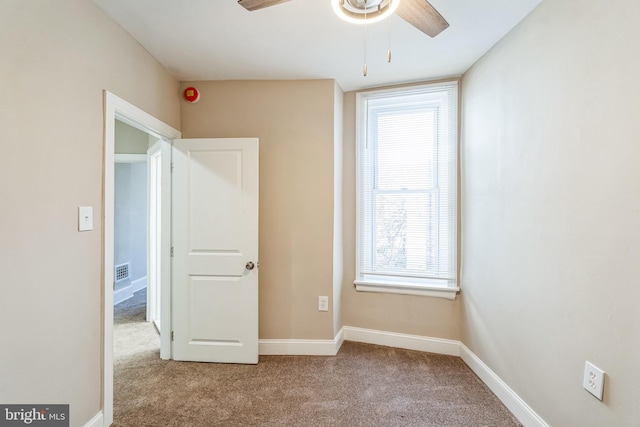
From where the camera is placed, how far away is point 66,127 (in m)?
1.49

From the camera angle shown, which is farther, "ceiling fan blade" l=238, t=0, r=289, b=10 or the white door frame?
the white door frame

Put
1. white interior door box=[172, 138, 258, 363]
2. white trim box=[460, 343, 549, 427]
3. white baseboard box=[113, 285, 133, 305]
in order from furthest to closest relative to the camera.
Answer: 1. white baseboard box=[113, 285, 133, 305]
2. white interior door box=[172, 138, 258, 363]
3. white trim box=[460, 343, 549, 427]

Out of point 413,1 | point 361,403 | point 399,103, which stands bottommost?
point 361,403

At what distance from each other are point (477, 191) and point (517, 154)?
0.52 metres

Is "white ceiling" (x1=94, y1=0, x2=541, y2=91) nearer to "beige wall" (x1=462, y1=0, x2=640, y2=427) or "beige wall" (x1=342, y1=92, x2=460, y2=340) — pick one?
"beige wall" (x1=462, y1=0, x2=640, y2=427)

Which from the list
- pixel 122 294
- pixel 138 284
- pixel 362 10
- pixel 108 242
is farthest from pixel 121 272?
pixel 362 10

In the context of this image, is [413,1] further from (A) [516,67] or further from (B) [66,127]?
(B) [66,127]

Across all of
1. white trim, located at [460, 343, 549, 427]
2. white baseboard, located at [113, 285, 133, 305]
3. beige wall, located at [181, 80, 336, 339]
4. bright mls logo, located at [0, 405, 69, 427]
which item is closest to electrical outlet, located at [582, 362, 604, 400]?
white trim, located at [460, 343, 549, 427]

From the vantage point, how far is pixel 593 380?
1330 mm

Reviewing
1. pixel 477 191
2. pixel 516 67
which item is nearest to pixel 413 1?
pixel 516 67

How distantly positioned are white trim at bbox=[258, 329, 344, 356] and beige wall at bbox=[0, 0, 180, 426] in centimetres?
126

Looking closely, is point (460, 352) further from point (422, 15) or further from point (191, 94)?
point (191, 94)

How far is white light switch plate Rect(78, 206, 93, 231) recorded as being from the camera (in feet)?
5.16

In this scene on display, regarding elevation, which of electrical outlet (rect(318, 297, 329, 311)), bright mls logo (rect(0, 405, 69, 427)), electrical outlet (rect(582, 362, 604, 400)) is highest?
electrical outlet (rect(582, 362, 604, 400))
